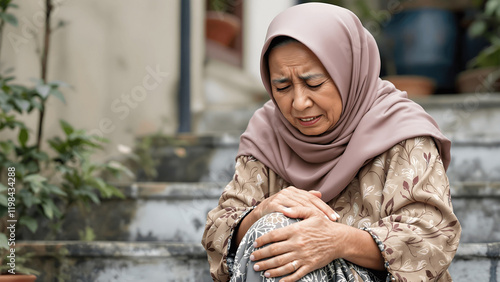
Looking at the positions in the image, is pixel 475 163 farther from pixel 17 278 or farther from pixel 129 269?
pixel 17 278

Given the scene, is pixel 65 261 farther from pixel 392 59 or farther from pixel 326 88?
pixel 392 59

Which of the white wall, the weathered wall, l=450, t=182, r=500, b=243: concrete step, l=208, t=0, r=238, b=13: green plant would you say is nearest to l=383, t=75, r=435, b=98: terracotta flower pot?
the white wall

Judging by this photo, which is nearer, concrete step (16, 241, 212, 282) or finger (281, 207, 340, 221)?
finger (281, 207, 340, 221)

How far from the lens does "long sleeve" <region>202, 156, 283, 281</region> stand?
1.73 metres

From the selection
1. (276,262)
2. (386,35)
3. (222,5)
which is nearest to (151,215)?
(276,262)

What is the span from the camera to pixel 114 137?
10.8 ft

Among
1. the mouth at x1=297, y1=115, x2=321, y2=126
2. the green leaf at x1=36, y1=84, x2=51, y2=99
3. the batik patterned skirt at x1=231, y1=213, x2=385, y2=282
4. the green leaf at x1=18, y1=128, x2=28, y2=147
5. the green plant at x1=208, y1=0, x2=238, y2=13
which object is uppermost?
the green plant at x1=208, y1=0, x2=238, y2=13

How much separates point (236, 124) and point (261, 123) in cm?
222

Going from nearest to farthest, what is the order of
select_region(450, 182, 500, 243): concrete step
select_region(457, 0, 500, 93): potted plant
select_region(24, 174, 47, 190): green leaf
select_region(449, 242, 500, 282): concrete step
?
select_region(449, 242, 500, 282): concrete step < select_region(24, 174, 47, 190): green leaf < select_region(450, 182, 500, 243): concrete step < select_region(457, 0, 500, 93): potted plant

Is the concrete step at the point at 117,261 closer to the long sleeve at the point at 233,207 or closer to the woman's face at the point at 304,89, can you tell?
the long sleeve at the point at 233,207

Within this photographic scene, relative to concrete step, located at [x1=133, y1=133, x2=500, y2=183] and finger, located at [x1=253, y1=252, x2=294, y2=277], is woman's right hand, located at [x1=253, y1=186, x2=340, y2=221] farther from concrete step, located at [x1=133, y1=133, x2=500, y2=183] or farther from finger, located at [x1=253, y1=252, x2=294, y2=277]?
concrete step, located at [x1=133, y1=133, x2=500, y2=183]

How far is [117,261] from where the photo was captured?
7.15ft

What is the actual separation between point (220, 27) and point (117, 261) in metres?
3.21

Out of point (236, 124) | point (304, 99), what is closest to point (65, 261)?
point (304, 99)
